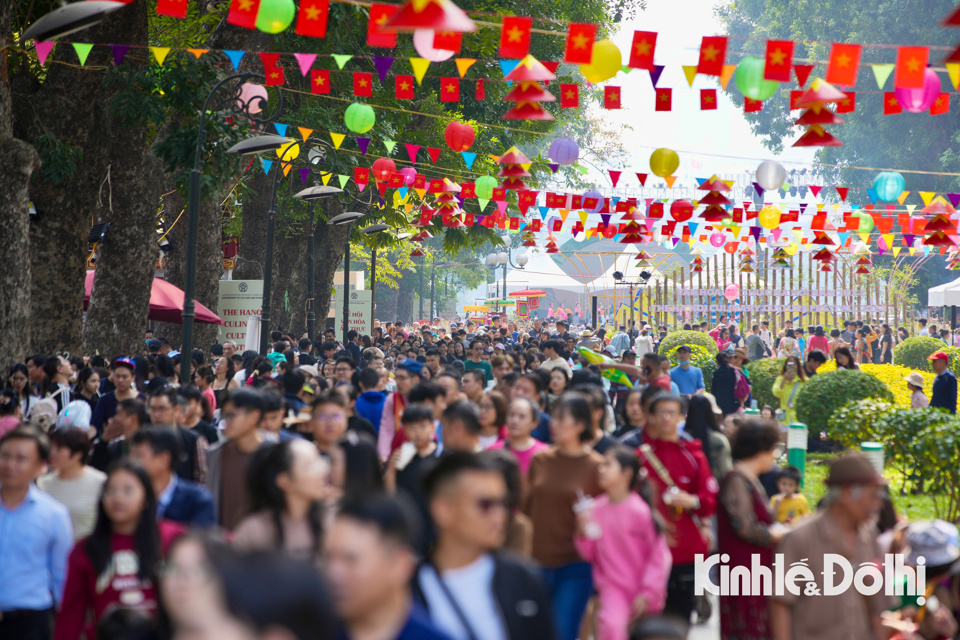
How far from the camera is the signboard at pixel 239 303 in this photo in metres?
19.0

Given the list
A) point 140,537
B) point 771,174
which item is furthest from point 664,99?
point 140,537

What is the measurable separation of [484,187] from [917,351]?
50.5ft

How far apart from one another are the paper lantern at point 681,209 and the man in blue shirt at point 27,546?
16452mm

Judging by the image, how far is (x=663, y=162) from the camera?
51.7ft

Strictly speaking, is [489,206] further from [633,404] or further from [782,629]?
[782,629]

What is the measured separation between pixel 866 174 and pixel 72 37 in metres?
48.1

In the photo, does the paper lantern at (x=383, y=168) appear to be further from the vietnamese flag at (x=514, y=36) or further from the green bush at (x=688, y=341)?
the green bush at (x=688, y=341)

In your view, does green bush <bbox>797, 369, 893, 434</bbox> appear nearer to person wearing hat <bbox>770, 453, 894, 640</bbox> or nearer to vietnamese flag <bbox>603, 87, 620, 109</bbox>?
vietnamese flag <bbox>603, 87, 620, 109</bbox>

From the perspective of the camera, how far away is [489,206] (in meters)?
28.5

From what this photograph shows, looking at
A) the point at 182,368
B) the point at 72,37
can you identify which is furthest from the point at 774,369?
the point at 72,37

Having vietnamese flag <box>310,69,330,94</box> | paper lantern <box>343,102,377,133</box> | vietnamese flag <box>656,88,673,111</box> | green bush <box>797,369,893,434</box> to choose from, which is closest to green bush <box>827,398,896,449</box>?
green bush <box>797,369,893,434</box>

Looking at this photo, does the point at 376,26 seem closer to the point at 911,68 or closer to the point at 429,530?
the point at 911,68

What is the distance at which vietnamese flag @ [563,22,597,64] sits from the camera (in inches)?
429

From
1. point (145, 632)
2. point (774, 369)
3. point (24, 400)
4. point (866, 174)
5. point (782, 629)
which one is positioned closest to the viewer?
point (145, 632)
